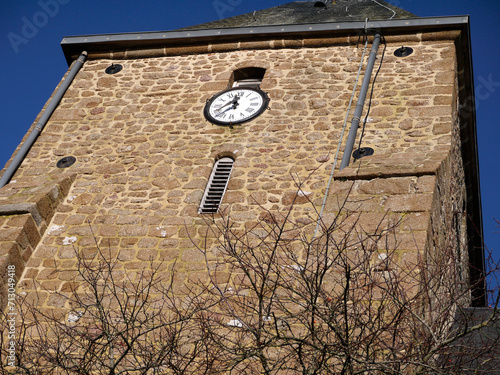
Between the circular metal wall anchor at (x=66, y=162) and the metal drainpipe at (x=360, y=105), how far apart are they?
3.74m

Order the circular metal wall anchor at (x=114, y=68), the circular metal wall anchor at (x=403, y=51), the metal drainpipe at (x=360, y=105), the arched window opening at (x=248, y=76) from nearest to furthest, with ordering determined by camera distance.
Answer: the metal drainpipe at (x=360, y=105)
the circular metal wall anchor at (x=403, y=51)
the arched window opening at (x=248, y=76)
the circular metal wall anchor at (x=114, y=68)

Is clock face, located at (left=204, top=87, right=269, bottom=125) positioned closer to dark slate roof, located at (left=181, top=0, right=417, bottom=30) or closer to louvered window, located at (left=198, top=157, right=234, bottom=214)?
louvered window, located at (left=198, top=157, right=234, bottom=214)

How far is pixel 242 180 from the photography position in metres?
10.2

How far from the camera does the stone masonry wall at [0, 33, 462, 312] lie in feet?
30.6

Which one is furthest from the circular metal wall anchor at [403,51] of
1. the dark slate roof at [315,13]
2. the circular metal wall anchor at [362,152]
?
the circular metal wall anchor at [362,152]

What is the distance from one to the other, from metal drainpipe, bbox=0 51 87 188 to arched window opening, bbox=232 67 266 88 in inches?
102

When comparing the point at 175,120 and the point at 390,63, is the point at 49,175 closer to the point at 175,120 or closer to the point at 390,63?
the point at 175,120

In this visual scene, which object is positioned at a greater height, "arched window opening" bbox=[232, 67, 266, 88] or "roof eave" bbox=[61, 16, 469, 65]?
"roof eave" bbox=[61, 16, 469, 65]

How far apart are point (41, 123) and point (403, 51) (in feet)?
17.5

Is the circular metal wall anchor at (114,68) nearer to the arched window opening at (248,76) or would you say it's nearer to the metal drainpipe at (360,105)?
the arched window opening at (248,76)

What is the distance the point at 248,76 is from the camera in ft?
40.3

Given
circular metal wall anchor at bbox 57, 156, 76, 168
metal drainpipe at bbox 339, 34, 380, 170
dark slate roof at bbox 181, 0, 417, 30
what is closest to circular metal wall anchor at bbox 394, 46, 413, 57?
metal drainpipe at bbox 339, 34, 380, 170

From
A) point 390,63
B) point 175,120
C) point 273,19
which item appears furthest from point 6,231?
point 273,19

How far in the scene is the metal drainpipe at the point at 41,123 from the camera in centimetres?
1100
